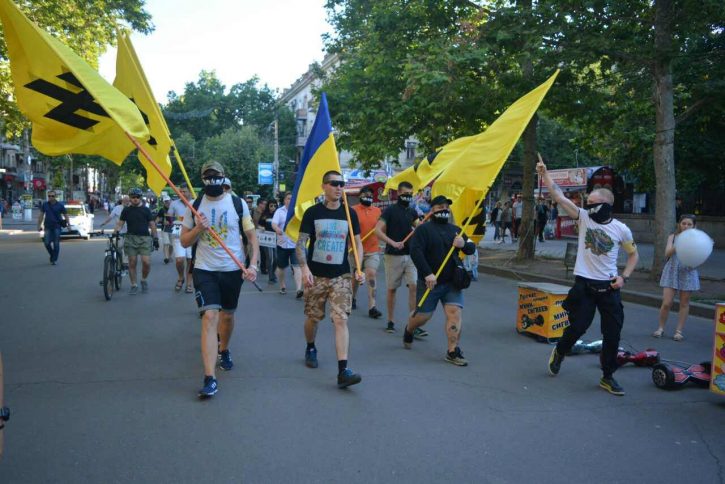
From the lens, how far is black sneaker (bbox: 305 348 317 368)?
20.3ft

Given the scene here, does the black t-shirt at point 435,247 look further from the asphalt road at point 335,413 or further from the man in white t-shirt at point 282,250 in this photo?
the man in white t-shirt at point 282,250

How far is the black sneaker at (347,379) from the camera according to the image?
211 inches

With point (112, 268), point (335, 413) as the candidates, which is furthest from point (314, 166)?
point (112, 268)

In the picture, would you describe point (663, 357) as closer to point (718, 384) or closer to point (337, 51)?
point (718, 384)

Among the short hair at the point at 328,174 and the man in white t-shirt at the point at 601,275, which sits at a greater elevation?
the short hair at the point at 328,174

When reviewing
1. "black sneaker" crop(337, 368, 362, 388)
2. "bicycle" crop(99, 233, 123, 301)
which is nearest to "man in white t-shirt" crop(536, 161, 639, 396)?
"black sneaker" crop(337, 368, 362, 388)

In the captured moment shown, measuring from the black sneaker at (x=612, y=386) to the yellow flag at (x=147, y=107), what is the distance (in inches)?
176

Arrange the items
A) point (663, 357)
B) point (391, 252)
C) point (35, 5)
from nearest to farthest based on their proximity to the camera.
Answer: point (663, 357) < point (391, 252) < point (35, 5)

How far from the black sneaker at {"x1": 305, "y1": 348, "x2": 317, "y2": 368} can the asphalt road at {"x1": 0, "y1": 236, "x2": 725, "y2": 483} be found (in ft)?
0.49

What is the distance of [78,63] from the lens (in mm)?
5395

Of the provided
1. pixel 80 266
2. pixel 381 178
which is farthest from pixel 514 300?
pixel 381 178

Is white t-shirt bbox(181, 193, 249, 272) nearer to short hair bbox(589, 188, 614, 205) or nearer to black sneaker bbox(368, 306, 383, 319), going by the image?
short hair bbox(589, 188, 614, 205)

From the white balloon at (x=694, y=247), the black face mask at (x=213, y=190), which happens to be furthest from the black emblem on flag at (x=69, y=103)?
the white balloon at (x=694, y=247)

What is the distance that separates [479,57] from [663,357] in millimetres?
8004
